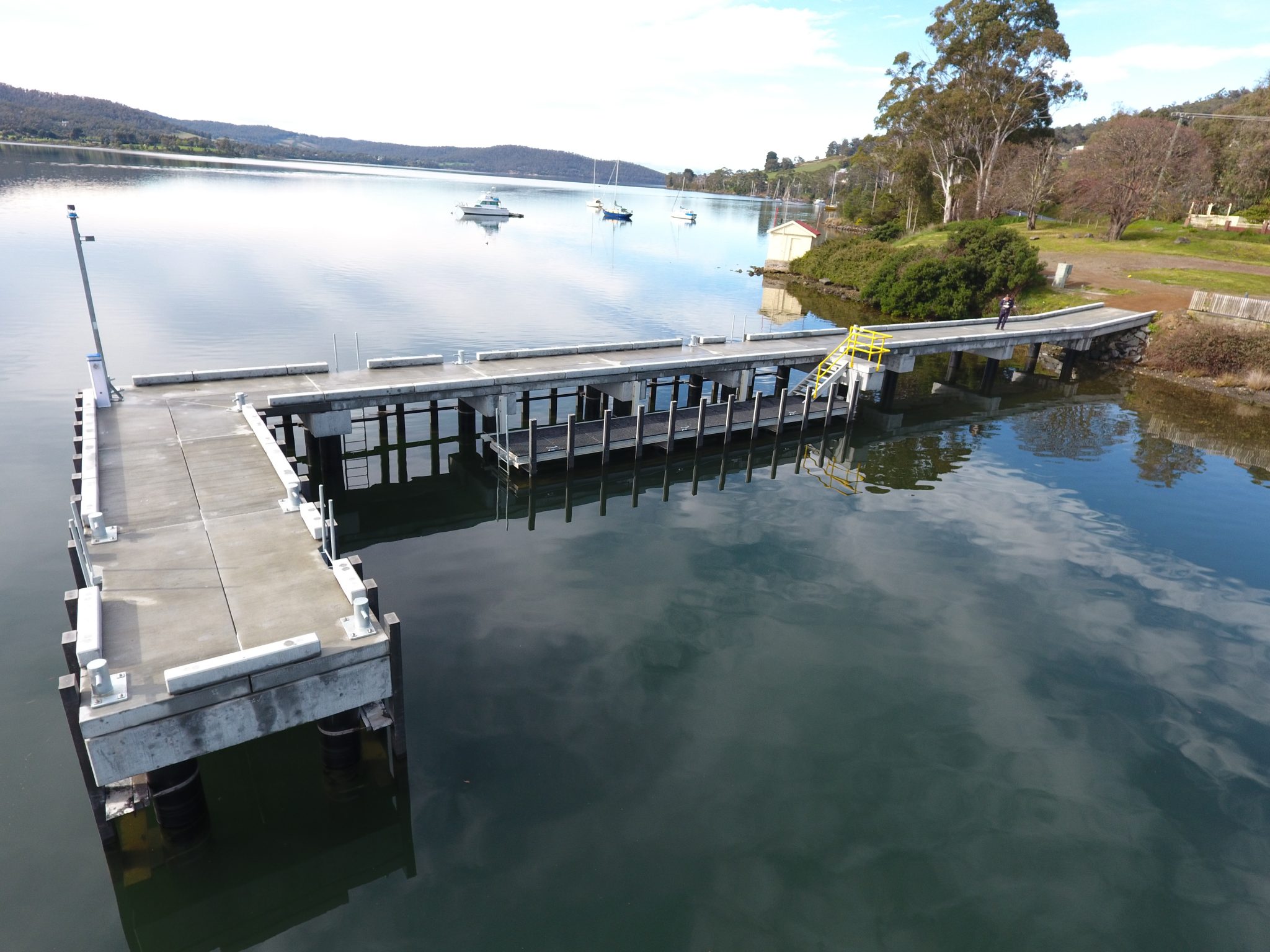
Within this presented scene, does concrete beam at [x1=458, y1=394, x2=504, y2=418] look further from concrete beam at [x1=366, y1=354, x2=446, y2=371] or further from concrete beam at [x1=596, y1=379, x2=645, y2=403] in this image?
concrete beam at [x1=596, y1=379, x2=645, y2=403]

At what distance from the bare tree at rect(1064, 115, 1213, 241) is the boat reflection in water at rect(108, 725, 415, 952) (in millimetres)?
74066

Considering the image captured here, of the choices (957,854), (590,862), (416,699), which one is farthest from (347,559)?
(957,854)

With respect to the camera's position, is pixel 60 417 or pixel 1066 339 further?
pixel 1066 339

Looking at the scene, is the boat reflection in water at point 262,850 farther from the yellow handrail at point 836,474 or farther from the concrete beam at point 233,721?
the yellow handrail at point 836,474

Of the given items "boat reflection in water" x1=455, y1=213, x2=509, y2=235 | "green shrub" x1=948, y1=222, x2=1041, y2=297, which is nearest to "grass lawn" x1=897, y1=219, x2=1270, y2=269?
"green shrub" x1=948, y1=222, x2=1041, y2=297

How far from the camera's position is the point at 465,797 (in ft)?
39.7

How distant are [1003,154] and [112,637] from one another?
8558cm

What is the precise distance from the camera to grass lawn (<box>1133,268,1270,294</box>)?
4903 centimetres

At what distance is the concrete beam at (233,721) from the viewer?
9289mm

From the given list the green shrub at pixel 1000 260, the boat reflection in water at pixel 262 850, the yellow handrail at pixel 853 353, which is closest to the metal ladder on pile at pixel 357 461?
the boat reflection in water at pixel 262 850

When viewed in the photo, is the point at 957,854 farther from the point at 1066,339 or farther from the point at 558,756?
the point at 1066,339

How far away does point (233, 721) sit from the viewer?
9922 mm

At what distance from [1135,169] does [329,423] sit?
6817cm

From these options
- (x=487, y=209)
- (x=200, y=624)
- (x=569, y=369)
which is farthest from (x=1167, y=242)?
(x=487, y=209)
